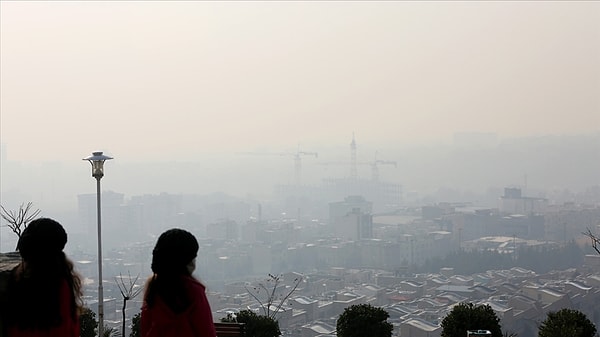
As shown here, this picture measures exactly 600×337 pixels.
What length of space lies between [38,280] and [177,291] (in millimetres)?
480

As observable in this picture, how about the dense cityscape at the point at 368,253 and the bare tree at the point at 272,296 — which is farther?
the dense cityscape at the point at 368,253

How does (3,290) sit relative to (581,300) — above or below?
above

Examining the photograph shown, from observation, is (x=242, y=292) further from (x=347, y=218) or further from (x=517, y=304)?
(x=347, y=218)

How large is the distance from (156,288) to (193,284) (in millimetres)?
131

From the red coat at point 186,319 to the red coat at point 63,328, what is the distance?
0.29 meters

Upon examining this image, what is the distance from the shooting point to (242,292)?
96.9 ft

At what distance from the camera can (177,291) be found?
2.58 m

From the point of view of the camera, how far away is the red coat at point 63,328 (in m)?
2.59

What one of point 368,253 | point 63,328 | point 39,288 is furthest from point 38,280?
point 368,253

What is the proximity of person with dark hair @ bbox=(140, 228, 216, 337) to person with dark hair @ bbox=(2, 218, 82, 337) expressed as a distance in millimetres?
325

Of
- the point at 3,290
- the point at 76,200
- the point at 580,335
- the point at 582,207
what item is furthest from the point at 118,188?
the point at 3,290

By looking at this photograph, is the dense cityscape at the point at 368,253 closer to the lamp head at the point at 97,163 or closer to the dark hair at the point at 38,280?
the lamp head at the point at 97,163

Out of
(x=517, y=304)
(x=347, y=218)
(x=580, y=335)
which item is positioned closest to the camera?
(x=580, y=335)

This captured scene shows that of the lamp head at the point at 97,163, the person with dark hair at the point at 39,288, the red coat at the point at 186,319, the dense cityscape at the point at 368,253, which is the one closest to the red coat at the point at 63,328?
the person with dark hair at the point at 39,288
